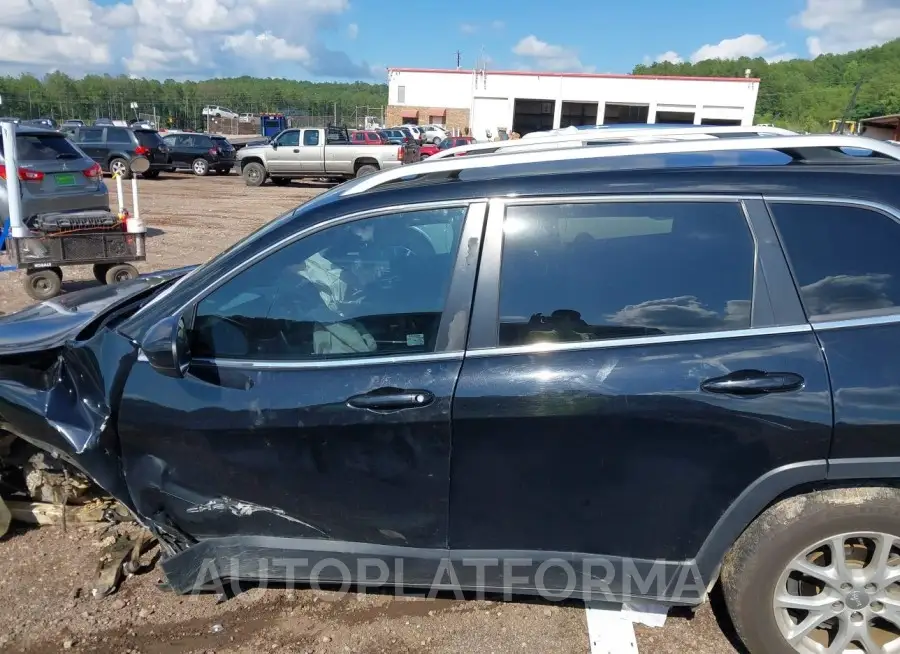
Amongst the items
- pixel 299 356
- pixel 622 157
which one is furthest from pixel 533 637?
pixel 622 157

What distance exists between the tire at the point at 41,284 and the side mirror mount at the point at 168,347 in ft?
21.3

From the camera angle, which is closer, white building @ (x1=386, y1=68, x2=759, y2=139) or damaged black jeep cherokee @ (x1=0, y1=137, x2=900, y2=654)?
damaged black jeep cherokee @ (x1=0, y1=137, x2=900, y2=654)

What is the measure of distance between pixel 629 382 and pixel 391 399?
812mm

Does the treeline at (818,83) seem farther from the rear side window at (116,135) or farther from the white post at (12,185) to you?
the rear side window at (116,135)

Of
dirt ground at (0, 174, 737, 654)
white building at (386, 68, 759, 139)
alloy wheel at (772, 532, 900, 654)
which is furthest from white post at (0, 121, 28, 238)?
white building at (386, 68, 759, 139)

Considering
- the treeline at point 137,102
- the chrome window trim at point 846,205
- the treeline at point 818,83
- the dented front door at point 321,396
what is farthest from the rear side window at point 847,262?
the treeline at point 137,102

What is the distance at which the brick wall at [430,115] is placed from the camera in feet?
184

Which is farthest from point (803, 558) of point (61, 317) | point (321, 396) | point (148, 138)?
point (148, 138)

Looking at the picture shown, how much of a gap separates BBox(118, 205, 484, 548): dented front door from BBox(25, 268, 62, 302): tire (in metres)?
6.37

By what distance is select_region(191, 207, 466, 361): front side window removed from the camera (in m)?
2.53

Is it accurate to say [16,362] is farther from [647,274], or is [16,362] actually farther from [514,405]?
[647,274]

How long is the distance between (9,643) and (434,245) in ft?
7.56

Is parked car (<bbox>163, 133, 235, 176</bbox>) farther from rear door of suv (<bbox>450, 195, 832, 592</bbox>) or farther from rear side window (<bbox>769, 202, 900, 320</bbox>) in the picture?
rear side window (<bbox>769, 202, 900, 320</bbox>)

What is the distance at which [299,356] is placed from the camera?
2.58 meters
